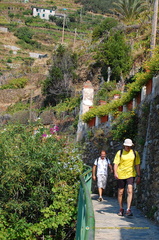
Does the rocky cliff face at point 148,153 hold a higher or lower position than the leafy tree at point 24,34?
lower

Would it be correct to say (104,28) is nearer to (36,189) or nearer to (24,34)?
(36,189)

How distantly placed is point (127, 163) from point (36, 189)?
373cm

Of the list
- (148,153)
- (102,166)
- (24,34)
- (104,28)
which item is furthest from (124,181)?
(24,34)

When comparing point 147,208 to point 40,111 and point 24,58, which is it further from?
point 24,58

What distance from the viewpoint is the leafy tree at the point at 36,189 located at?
10.8m

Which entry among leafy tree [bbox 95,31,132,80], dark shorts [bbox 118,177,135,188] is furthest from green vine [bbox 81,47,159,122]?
leafy tree [bbox 95,31,132,80]

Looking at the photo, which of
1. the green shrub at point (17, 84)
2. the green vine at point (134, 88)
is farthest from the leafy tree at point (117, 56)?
the green shrub at point (17, 84)

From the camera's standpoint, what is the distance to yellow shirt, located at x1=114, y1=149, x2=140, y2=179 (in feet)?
26.8

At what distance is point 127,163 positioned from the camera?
26.8 ft

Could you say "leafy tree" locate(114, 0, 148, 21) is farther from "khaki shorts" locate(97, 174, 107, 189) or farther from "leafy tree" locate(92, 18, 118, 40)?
"khaki shorts" locate(97, 174, 107, 189)

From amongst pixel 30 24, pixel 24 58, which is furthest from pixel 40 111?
pixel 30 24

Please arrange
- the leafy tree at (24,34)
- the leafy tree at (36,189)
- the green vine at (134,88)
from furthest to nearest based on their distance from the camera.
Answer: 1. the leafy tree at (24,34)
2. the leafy tree at (36,189)
3. the green vine at (134,88)

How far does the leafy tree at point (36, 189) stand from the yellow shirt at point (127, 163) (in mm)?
2919

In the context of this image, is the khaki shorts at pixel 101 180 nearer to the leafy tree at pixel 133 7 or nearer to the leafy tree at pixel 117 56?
the leafy tree at pixel 117 56
